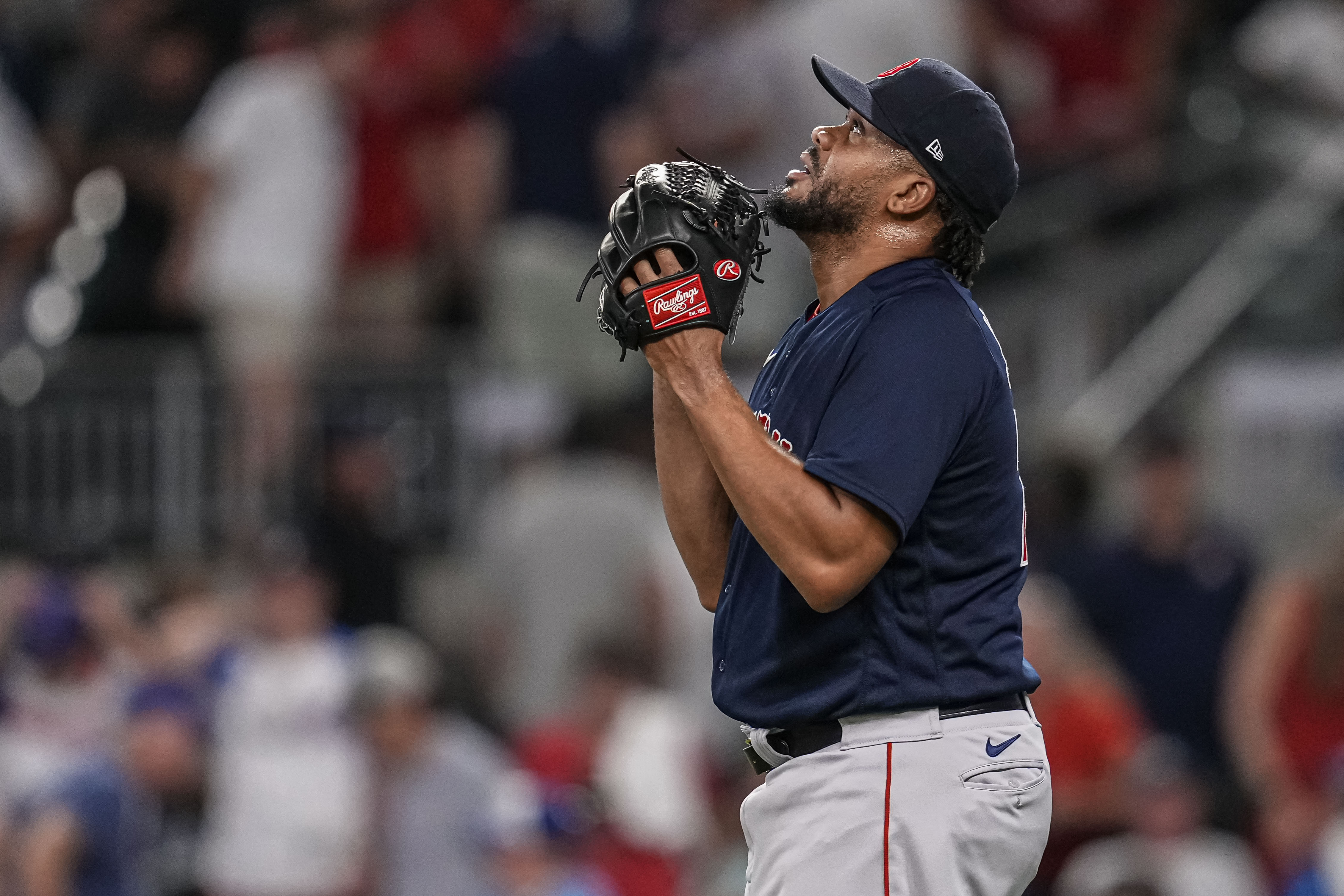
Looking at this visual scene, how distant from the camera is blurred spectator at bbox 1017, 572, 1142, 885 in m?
7.23

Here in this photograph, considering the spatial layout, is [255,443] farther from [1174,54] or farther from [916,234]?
[916,234]

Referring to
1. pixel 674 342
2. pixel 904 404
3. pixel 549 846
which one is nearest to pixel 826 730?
pixel 904 404

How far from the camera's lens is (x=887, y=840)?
10.5 ft

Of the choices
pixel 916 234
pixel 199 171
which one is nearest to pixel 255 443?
pixel 199 171

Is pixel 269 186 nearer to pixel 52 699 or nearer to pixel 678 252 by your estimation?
pixel 52 699

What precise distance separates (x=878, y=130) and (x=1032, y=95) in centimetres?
791

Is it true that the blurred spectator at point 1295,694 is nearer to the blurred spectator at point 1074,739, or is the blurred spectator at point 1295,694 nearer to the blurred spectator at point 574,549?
the blurred spectator at point 1074,739

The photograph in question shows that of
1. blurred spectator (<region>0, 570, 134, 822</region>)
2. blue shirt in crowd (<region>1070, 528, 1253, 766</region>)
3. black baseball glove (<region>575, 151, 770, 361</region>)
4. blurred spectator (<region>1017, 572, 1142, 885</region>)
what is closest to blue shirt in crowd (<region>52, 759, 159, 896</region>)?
blurred spectator (<region>0, 570, 134, 822</region>)

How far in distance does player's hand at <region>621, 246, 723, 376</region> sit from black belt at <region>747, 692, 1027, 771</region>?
608mm

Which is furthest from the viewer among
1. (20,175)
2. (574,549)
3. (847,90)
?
(20,175)

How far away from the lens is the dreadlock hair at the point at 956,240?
3400 millimetres

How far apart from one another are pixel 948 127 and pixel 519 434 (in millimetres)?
6903

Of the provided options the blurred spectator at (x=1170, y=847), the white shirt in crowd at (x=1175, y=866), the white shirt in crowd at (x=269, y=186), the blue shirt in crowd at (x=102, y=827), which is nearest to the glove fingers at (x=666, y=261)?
the white shirt in crowd at (x=1175, y=866)

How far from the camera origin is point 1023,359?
10617mm
